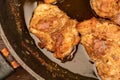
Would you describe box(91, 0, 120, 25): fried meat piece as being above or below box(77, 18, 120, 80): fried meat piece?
above

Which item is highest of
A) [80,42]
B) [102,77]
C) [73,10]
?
[73,10]

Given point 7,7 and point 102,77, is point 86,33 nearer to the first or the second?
point 102,77

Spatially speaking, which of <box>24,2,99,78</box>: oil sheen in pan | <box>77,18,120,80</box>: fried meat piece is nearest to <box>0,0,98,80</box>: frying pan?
<box>24,2,99,78</box>: oil sheen in pan

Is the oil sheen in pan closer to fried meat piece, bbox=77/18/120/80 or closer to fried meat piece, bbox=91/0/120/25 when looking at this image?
fried meat piece, bbox=77/18/120/80

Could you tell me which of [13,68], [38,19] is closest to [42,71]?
[13,68]

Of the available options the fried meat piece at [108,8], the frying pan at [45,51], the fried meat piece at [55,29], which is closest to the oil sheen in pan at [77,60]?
the frying pan at [45,51]

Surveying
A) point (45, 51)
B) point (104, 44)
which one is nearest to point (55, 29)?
point (45, 51)
